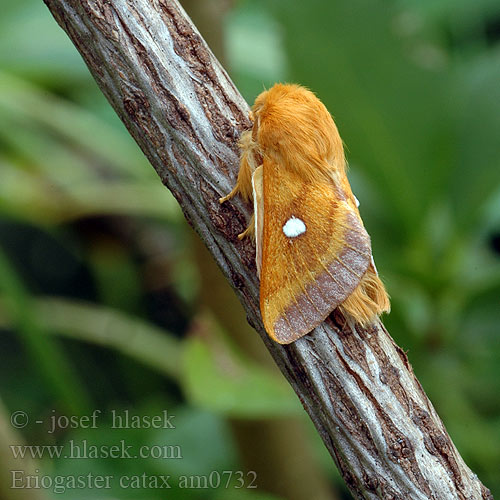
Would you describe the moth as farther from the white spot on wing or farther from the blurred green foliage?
the blurred green foliage

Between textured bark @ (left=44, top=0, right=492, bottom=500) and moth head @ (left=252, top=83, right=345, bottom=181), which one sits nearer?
textured bark @ (left=44, top=0, right=492, bottom=500)

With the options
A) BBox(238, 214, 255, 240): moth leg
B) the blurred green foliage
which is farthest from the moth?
the blurred green foliage

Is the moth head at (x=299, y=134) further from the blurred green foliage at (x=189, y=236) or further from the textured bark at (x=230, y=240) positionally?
the blurred green foliage at (x=189, y=236)

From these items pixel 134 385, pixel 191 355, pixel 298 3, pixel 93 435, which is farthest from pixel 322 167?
pixel 134 385

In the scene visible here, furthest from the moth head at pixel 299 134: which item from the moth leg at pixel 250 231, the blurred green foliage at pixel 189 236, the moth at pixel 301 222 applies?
the blurred green foliage at pixel 189 236

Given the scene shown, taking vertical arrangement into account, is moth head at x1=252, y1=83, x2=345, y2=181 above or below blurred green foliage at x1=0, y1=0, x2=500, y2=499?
above

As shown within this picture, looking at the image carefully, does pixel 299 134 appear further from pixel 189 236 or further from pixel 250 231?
pixel 189 236
